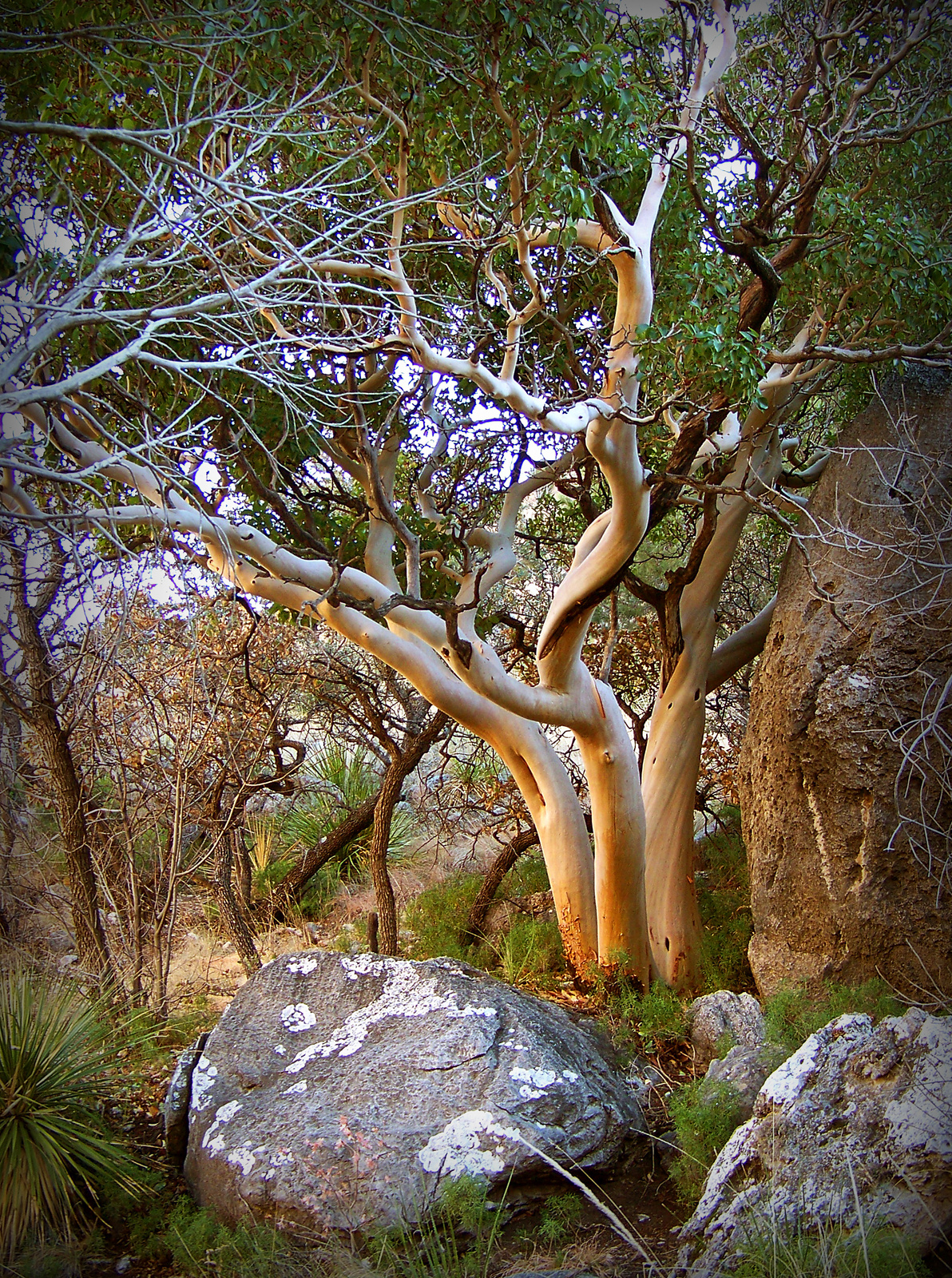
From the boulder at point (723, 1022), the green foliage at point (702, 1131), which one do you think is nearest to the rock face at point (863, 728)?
the boulder at point (723, 1022)

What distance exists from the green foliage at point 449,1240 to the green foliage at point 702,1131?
0.92m

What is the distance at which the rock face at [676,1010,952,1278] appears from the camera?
3.18 m

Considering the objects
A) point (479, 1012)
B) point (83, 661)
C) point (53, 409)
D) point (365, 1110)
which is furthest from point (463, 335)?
point (365, 1110)

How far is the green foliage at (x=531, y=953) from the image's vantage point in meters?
7.00

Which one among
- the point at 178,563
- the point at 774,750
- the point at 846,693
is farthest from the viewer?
the point at 774,750

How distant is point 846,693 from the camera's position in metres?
5.67

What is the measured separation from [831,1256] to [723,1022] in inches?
105

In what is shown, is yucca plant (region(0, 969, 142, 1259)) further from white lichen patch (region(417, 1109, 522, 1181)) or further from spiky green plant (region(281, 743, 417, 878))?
spiky green plant (region(281, 743, 417, 878))

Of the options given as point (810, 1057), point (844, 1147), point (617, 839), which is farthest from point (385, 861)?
point (844, 1147)

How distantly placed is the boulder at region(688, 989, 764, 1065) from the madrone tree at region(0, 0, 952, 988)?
35.1 inches

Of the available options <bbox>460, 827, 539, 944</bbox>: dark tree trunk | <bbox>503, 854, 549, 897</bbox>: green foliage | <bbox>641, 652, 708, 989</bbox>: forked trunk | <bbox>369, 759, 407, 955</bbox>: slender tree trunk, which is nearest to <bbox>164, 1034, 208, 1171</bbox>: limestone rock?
<bbox>369, 759, 407, 955</bbox>: slender tree trunk

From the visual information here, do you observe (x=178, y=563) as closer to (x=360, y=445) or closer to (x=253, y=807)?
(x=360, y=445)

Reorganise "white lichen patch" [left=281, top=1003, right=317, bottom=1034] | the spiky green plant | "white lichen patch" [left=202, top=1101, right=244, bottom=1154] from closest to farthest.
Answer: "white lichen patch" [left=202, top=1101, right=244, bottom=1154] → "white lichen patch" [left=281, top=1003, right=317, bottom=1034] → the spiky green plant

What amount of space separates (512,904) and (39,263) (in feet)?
19.7
